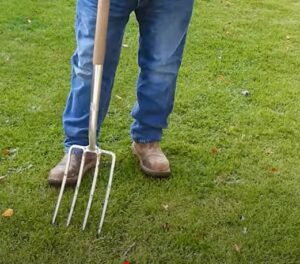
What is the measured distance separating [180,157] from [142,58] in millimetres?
650

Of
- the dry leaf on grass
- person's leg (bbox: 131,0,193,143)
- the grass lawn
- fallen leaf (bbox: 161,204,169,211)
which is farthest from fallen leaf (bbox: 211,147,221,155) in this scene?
the dry leaf on grass

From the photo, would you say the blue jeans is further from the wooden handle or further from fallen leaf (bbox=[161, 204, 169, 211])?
fallen leaf (bbox=[161, 204, 169, 211])

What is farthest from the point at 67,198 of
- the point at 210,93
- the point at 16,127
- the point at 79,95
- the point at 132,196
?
the point at 210,93

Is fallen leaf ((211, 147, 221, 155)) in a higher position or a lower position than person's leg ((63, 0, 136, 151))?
lower

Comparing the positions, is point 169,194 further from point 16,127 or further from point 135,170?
point 16,127

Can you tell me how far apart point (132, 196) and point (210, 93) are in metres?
1.38

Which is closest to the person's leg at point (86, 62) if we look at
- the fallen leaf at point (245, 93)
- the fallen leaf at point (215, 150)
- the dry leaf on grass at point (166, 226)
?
the dry leaf on grass at point (166, 226)

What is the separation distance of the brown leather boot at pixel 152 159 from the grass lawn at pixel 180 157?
5cm

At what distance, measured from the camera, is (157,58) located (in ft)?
8.45

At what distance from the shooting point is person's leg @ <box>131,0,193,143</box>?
8.07ft

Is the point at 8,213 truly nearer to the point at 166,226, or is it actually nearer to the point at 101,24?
the point at 166,226

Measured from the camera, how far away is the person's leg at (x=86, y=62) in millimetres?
2330

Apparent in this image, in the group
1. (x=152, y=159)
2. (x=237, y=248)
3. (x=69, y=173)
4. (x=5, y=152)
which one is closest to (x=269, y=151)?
(x=152, y=159)

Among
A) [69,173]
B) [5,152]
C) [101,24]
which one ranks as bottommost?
[5,152]
